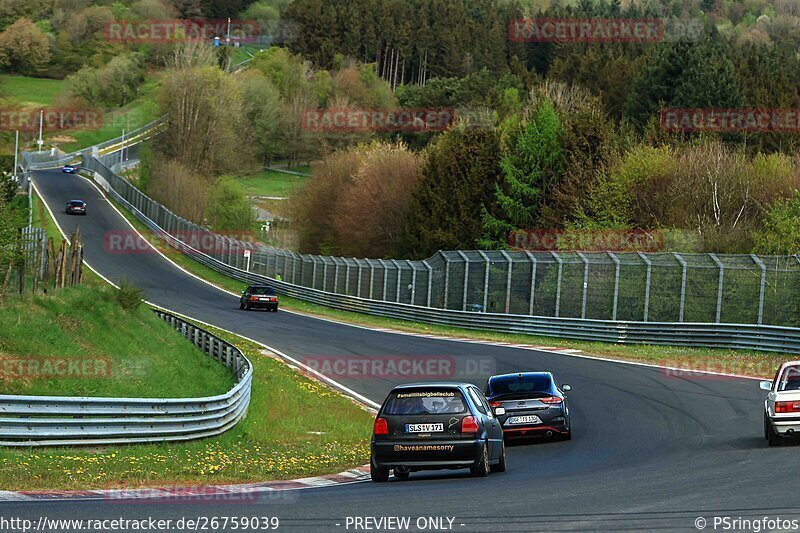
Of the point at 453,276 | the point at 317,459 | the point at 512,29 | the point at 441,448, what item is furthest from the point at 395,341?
the point at 512,29

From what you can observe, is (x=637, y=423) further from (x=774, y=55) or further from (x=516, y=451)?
(x=774, y=55)

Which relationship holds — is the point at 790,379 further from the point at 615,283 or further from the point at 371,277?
the point at 371,277

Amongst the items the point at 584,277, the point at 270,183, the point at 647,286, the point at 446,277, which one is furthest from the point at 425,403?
the point at 270,183

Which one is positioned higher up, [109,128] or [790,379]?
[790,379]

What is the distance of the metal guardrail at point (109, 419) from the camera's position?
15.6 m

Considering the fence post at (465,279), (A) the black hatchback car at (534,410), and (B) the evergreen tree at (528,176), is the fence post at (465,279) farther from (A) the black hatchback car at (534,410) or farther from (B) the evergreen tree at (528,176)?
(B) the evergreen tree at (528,176)

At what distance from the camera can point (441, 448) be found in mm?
15117

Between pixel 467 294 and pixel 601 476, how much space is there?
3081cm

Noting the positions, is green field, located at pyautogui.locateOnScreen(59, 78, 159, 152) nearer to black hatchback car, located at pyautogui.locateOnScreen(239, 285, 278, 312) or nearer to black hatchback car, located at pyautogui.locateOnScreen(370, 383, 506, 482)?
black hatchback car, located at pyautogui.locateOnScreen(239, 285, 278, 312)

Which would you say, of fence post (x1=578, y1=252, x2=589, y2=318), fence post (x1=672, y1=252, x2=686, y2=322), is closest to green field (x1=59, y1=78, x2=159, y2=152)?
fence post (x1=578, y1=252, x2=589, y2=318)

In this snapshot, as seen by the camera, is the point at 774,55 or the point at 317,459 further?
the point at 774,55

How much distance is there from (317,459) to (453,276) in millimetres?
28044

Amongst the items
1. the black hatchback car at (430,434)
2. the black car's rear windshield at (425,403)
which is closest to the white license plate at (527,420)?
the black hatchback car at (430,434)

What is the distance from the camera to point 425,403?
610 inches
